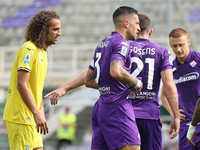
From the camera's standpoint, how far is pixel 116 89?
3586 millimetres

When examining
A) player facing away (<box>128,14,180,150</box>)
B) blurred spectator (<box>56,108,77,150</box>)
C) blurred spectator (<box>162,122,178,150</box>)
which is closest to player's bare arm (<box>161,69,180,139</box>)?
player facing away (<box>128,14,180,150</box>)

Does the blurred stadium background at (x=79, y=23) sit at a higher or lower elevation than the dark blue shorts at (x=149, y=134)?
higher

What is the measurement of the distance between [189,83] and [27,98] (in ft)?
8.03

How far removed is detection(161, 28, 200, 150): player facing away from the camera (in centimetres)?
488

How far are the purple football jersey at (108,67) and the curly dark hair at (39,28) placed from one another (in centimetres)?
71

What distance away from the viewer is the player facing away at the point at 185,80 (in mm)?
4879

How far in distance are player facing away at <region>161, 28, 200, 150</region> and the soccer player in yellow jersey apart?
1.96m

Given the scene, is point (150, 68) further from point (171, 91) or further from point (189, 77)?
point (189, 77)

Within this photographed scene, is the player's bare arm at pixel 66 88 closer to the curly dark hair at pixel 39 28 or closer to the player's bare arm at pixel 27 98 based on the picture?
the player's bare arm at pixel 27 98

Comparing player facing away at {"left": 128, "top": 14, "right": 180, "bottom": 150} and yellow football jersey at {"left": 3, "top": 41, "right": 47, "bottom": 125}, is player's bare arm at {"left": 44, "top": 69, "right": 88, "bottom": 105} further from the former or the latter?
player facing away at {"left": 128, "top": 14, "right": 180, "bottom": 150}

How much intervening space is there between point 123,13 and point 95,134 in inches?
54.3

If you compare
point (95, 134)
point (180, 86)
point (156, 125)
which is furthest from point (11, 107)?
point (180, 86)

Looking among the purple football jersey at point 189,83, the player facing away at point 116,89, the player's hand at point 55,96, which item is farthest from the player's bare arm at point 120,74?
the purple football jersey at point 189,83

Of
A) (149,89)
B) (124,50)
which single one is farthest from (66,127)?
(124,50)
